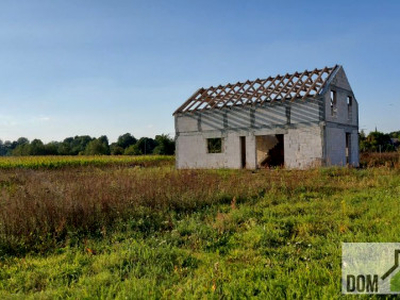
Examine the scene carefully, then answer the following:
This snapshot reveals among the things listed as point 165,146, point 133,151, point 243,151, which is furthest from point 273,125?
point 133,151

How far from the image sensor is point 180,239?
5258 mm

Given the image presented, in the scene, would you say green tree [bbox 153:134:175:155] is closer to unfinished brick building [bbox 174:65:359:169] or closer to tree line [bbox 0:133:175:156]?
tree line [bbox 0:133:175:156]

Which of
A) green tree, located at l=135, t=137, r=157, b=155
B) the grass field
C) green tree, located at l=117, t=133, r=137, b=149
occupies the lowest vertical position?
the grass field

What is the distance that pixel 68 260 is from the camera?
4.52 meters

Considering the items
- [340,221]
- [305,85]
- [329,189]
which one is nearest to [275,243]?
[340,221]

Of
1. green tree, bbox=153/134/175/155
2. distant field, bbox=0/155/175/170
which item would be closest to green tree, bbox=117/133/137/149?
green tree, bbox=153/134/175/155

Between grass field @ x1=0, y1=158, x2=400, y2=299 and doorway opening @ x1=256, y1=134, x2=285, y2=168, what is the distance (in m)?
14.1

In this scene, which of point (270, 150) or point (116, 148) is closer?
A: point (270, 150)

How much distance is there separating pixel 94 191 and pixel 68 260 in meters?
2.88

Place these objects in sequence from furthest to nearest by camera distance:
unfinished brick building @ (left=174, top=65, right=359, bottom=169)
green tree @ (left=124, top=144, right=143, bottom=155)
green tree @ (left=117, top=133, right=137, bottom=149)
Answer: green tree @ (left=117, top=133, right=137, bottom=149) → green tree @ (left=124, top=144, right=143, bottom=155) → unfinished brick building @ (left=174, top=65, right=359, bottom=169)

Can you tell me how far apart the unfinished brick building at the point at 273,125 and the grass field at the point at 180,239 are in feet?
30.7

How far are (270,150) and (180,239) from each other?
61.2 feet

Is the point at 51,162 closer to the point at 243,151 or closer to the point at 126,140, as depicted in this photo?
the point at 243,151

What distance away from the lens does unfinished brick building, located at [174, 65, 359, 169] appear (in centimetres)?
1761
